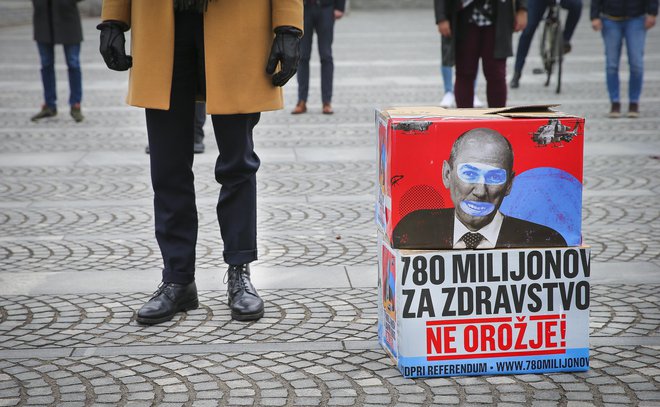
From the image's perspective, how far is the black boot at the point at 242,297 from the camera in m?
4.02

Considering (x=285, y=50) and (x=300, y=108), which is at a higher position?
(x=285, y=50)

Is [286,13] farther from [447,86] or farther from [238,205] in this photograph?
[447,86]

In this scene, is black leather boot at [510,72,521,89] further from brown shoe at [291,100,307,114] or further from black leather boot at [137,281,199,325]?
black leather boot at [137,281,199,325]

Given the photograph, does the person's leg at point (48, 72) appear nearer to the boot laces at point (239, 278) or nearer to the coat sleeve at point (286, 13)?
the boot laces at point (239, 278)

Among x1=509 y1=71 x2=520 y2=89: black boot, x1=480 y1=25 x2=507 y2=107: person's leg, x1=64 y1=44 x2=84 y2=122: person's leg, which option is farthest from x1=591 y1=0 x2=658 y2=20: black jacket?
x1=64 y1=44 x2=84 y2=122: person's leg

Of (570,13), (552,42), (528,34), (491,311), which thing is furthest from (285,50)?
(570,13)

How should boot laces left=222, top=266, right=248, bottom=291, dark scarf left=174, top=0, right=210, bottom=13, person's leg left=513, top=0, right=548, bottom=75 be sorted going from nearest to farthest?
1. dark scarf left=174, top=0, right=210, bottom=13
2. boot laces left=222, top=266, right=248, bottom=291
3. person's leg left=513, top=0, right=548, bottom=75

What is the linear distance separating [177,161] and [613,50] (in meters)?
7.27

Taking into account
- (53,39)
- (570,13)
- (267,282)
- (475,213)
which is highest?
(570,13)

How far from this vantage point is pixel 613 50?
33.8 ft

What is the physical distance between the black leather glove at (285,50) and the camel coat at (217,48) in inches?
1.3

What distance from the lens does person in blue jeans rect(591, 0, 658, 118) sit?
1000 cm

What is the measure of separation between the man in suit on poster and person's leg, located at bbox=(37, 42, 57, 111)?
8071 millimetres

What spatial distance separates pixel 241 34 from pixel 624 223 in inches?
113
